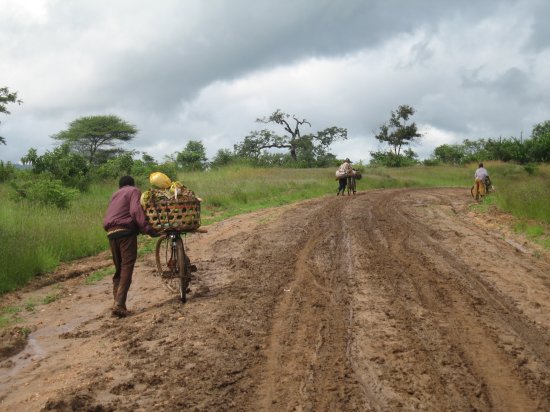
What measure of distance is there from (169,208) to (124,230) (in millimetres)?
695

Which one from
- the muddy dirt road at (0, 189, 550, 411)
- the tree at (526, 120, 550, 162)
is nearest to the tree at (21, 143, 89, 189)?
the muddy dirt road at (0, 189, 550, 411)

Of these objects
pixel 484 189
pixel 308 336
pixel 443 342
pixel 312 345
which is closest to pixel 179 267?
pixel 308 336

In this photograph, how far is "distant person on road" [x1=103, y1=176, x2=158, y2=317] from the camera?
7.64 m

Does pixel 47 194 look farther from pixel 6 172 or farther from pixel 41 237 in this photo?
pixel 6 172

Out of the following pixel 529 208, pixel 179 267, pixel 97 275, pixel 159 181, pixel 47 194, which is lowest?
pixel 97 275

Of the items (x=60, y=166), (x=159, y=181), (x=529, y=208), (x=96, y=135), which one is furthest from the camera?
(x=96, y=135)

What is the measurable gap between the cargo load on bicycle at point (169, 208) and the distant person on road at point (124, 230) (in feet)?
0.38

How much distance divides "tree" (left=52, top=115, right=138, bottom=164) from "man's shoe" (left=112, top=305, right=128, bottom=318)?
38.8m

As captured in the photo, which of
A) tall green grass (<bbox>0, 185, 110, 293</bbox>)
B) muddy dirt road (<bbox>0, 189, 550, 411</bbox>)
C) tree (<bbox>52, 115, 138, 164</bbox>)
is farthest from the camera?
tree (<bbox>52, 115, 138, 164</bbox>)

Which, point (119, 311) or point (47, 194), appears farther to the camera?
point (47, 194)

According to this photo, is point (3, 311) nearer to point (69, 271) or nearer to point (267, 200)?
point (69, 271)

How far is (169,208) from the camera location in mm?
7629

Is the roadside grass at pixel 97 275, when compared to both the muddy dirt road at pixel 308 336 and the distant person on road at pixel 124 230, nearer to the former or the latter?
the muddy dirt road at pixel 308 336

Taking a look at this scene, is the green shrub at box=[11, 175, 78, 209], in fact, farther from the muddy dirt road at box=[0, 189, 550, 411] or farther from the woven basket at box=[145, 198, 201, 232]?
the woven basket at box=[145, 198, 201, 232]
